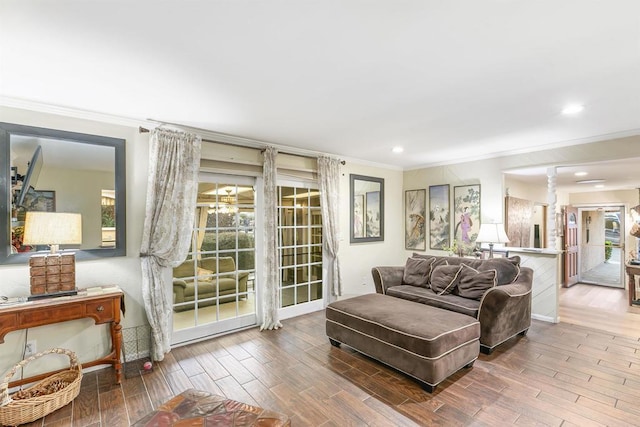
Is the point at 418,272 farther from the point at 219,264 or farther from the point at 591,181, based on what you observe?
the point at 591,181

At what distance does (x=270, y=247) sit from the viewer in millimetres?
3922

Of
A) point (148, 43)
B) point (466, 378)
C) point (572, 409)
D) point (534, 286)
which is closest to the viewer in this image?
point (148, 43)

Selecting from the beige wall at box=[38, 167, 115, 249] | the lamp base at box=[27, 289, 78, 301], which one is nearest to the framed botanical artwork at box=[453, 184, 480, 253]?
the beige wall at box=[38, 167, 115, 249]

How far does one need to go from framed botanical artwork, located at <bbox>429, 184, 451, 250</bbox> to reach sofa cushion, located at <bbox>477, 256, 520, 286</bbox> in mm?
1416

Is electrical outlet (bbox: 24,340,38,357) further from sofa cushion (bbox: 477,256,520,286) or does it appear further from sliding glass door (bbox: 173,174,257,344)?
sofa cushion (bbox: 477,256,520,286)

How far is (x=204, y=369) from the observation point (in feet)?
9.46

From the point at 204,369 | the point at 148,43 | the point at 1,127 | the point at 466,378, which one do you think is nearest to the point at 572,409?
the point at 466,378

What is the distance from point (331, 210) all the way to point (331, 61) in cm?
275

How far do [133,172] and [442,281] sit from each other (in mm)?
3729

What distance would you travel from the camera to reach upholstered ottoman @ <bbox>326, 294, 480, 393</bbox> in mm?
2486

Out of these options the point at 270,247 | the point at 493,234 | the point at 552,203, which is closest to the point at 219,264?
the point at 270,247

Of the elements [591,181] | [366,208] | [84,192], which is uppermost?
[591,181]

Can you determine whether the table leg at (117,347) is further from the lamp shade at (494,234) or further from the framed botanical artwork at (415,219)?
the framed botanical artwork at (415,219)

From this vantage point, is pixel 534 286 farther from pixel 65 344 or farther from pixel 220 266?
pixel 65 344
